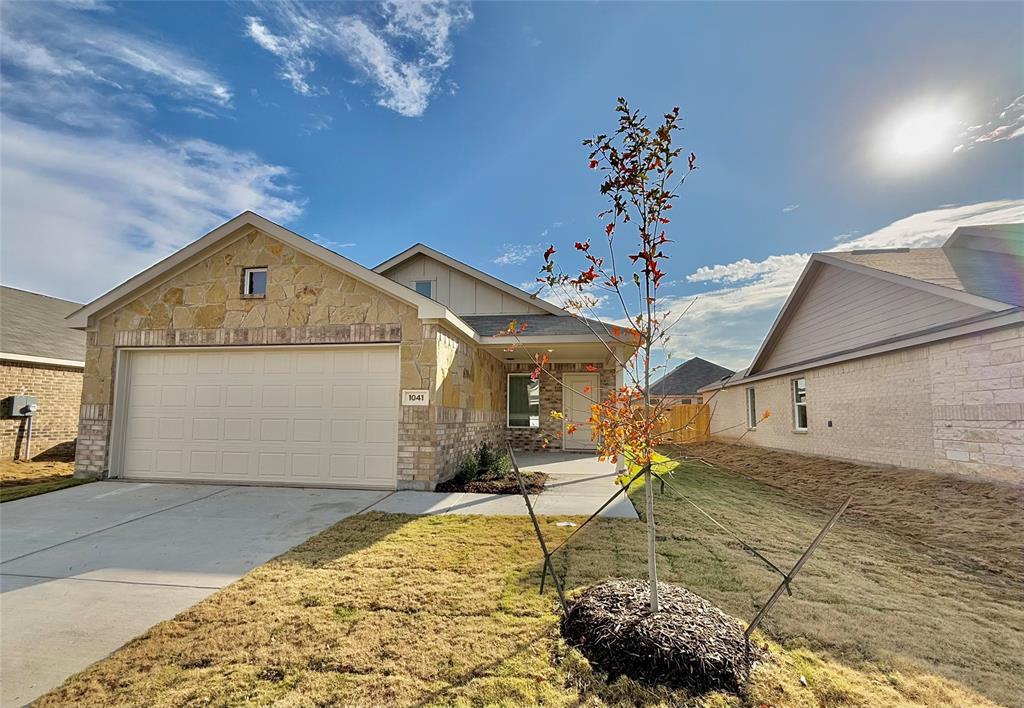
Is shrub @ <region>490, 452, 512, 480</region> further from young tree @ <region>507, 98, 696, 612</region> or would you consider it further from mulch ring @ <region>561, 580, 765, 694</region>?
young tree @ <region>507, 98, 696, 612</region>

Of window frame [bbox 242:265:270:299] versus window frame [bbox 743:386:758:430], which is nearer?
window frame [bbox 242:265:270:299]

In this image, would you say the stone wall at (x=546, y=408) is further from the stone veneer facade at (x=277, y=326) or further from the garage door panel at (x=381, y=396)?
the garage door panel at (x=381, y=396)

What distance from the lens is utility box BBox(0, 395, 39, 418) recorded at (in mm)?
10211

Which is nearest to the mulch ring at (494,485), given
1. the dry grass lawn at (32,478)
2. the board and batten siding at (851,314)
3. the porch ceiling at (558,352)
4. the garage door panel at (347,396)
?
the garage door panel at (347,396)

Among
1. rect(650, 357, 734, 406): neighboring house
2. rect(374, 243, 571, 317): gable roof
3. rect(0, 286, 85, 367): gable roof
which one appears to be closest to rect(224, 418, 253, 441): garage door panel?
rect(374, 243, 571, 317): gable roof

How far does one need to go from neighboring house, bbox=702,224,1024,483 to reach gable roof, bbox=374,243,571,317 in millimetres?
5229

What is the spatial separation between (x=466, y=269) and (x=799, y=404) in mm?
11192

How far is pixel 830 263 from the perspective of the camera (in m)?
11.9

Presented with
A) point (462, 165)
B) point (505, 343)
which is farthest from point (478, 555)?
point (462, 165)

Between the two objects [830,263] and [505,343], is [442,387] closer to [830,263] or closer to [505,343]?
[505,343]

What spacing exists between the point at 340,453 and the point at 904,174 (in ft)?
42.8

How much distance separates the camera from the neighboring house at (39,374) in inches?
408

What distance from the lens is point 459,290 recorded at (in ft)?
42.8

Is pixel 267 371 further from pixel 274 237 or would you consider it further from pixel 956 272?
pixel 956 272
